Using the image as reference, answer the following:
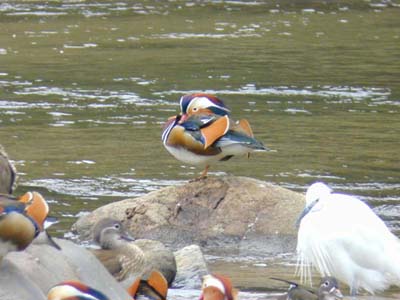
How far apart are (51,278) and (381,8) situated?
2418 cm

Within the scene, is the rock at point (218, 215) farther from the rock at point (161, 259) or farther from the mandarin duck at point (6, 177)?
the mandarin duck at point (6, 177)

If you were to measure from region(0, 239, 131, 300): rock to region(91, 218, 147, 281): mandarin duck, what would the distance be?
730 millimetres

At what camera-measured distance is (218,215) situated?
33.5ft

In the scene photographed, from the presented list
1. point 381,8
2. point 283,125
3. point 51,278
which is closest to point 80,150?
point 283,125

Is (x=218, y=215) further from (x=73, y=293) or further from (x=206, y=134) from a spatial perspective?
(x=73, y=293)

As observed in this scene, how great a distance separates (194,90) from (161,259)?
944 centimetres

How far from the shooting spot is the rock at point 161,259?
846 centimetres

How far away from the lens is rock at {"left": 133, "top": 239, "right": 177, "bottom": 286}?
846 cm

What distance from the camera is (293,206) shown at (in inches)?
402

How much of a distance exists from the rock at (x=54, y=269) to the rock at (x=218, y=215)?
3024 millimetres

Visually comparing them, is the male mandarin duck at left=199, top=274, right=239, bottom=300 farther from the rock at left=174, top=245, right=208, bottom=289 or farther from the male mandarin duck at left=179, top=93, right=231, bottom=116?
the male mandarin duck at left=179, top=93, right=231, bottom=116

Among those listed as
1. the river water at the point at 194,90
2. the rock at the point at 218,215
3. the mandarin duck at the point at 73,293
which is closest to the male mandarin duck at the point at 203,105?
the rock at the point at 218,215

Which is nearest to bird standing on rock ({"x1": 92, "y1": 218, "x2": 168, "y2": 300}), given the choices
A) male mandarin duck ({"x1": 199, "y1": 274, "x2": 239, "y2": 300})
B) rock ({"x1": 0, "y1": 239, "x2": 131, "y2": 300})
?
rock ({"x1": 0, "y1": 239, "x2": 131, "y2": 300})

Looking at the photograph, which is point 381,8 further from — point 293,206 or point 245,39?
point 293,206
